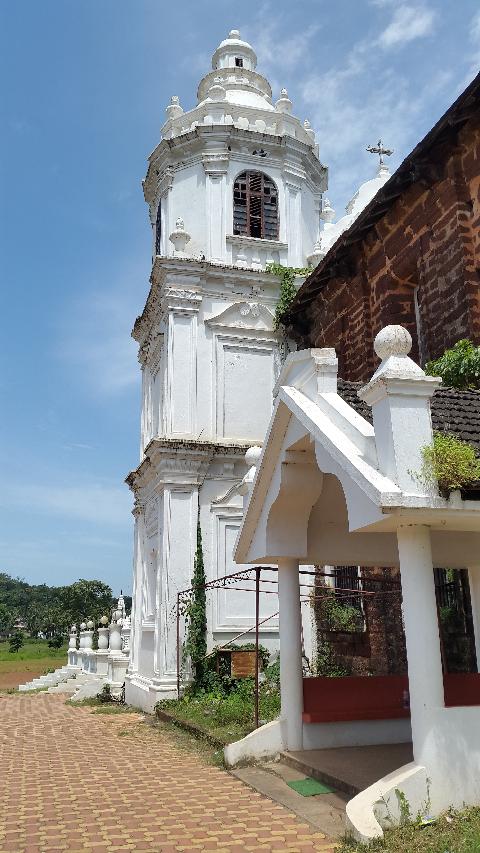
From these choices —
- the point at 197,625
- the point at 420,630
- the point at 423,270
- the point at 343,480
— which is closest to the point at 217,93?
the point at 423,270

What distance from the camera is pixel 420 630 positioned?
5.88 metres

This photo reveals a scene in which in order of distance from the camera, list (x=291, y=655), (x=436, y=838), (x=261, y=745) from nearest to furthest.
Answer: (x=436, y=838)
(x=261, y=745)
(x=291, y=655)

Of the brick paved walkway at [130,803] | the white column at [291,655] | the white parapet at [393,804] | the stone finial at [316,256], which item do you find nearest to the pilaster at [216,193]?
the stone finial at [316,256]

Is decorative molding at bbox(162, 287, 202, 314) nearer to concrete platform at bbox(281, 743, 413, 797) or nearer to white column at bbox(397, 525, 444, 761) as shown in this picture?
concrete platform at bbox(281, 743, 413, 797)

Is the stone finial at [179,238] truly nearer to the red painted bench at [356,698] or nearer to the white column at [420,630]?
the red painted bench at [356,698]

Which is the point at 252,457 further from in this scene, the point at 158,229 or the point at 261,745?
the point at 158,229

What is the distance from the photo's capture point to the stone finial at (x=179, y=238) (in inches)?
711

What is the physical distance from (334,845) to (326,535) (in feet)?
12.9

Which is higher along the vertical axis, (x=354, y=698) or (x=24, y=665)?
(x=354, y=698)

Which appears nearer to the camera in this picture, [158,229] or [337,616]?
[337,616]

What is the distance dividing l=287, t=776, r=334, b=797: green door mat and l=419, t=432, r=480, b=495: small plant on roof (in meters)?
3.42

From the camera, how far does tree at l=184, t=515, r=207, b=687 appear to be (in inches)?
599

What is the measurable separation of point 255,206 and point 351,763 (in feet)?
49.0

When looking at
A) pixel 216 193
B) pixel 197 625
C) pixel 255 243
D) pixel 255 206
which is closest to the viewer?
pixel 197 625
